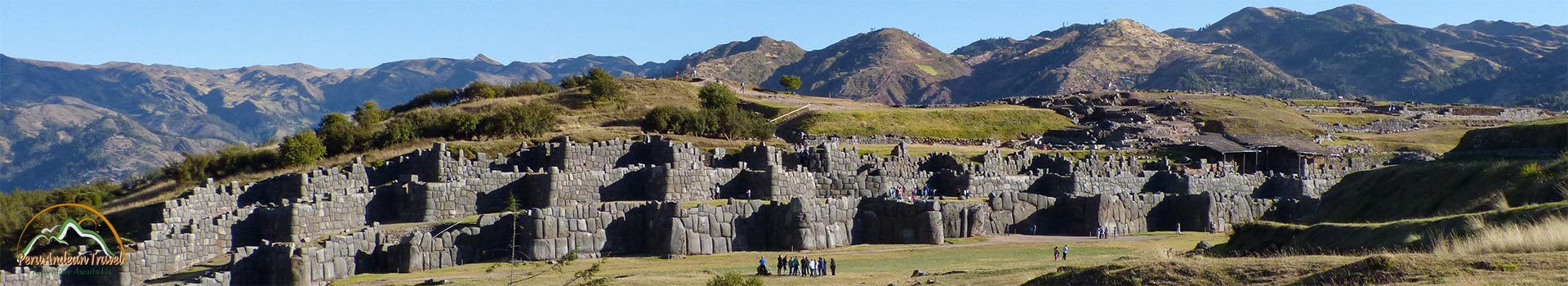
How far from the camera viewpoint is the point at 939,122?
98375 millimetres

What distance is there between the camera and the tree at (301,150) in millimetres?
59594

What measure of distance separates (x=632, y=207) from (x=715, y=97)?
42517 mm

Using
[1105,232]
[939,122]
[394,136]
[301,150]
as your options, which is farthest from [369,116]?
[1105,232]

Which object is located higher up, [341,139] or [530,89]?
[530,89]

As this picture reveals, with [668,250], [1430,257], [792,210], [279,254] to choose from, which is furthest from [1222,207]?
[1430,257]

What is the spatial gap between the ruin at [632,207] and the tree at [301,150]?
514 centimetres

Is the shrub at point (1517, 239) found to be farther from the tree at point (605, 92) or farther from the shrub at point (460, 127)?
the tree at point (605, 92)

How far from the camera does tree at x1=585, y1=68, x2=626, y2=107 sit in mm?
85438

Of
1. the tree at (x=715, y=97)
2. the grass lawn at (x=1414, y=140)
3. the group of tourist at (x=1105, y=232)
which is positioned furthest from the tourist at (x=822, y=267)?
the grass lawn at (x=1414, y=140)

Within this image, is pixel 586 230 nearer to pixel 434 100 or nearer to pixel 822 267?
pixel 822 267

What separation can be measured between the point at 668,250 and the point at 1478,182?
22165 mm

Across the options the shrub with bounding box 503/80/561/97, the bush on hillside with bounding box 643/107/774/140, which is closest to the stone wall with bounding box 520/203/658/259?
the bush on hillside with bounding box 643/107/774/140

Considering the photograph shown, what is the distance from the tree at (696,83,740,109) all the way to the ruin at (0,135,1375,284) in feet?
73.9

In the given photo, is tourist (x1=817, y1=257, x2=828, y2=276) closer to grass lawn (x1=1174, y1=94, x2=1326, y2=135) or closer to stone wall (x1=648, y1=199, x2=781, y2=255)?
stone wall (x1=648, y1=199, x2=781, y2=255)
